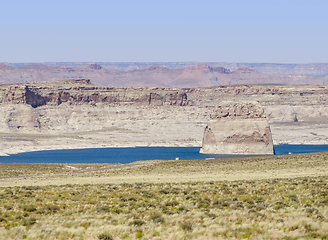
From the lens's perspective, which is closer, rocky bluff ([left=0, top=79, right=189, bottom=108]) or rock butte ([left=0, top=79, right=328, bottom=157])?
rock butte ([left=0, top=79, right=328, bottom=157])

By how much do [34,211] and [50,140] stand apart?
11673 cm

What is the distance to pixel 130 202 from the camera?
24500 millimetres

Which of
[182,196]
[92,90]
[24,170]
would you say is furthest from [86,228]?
[92,90]

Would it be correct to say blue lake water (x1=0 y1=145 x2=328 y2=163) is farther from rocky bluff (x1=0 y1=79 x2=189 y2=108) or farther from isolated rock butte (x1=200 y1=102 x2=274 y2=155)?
rocky bluff (x1=0 y1=79 x2=189 y2=108)

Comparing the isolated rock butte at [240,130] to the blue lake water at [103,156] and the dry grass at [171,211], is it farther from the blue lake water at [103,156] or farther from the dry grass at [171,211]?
the dry grass at [171,211]

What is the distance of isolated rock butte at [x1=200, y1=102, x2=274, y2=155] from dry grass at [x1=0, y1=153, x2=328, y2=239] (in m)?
64.0

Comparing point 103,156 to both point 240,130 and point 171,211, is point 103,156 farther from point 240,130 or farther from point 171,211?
point 171,211

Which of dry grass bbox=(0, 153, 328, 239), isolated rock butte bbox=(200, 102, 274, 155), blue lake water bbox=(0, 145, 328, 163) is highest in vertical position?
dry grass bbox=(0, 153, 328, 239)

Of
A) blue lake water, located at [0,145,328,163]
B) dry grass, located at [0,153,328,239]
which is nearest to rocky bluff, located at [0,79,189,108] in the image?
blue lake water, located at [0,145,328,163]

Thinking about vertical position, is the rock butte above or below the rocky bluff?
below

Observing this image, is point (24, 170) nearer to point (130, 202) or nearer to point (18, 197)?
point (18, 197)

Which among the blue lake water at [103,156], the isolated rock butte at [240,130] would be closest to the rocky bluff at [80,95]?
the blue lake water at [103,156]

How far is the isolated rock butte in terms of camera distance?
94688mm

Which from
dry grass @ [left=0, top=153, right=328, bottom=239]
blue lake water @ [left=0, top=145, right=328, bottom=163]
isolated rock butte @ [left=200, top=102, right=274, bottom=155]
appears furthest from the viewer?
isolated rock butte @ [left=200, top=102, right=274, bottom=155]
